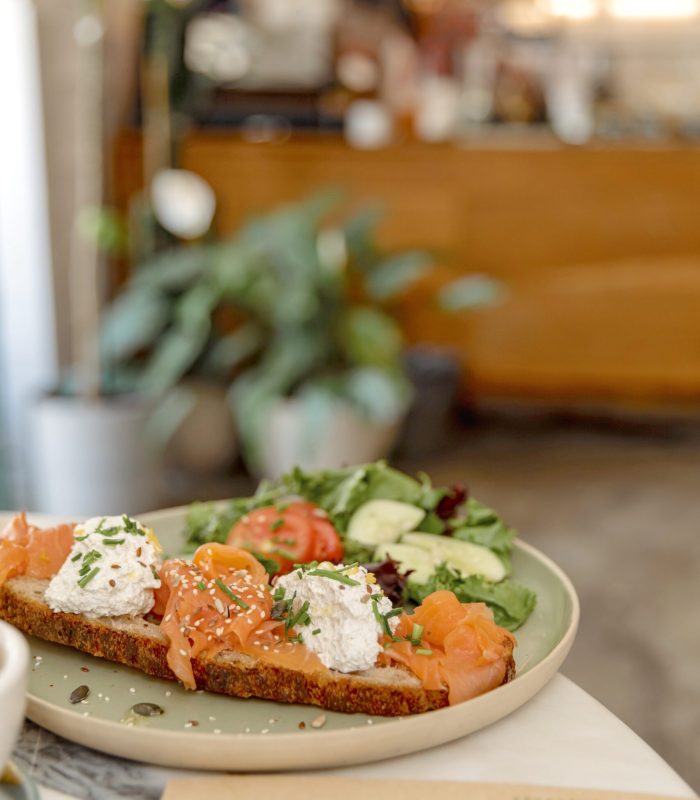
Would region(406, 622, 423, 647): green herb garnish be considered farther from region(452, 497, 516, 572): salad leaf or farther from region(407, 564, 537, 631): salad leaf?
region(452, 497, 516, 572): salad leaf

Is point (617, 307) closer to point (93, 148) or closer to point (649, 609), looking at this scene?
point (649, 609)

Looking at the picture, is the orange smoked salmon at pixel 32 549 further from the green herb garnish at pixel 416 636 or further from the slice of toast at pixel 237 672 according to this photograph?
the green herb garnish at pixel 416 636

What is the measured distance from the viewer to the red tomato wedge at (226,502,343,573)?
3.67ft

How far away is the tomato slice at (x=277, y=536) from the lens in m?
1.12

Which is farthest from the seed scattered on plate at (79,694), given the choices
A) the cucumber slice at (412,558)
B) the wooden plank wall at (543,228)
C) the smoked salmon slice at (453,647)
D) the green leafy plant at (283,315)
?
the wooden plank wall at (543,228)

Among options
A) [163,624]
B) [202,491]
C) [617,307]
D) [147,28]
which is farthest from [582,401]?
[163,624]

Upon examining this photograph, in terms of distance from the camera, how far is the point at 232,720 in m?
0.85

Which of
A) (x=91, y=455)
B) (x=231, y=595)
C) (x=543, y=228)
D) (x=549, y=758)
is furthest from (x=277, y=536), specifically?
(x=543, y=228)

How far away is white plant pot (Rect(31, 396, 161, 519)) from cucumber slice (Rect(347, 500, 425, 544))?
203 centimetres

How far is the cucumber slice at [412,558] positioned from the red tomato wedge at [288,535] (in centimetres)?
5

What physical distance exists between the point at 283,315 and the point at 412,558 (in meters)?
2.40

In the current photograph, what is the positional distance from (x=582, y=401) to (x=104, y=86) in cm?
258

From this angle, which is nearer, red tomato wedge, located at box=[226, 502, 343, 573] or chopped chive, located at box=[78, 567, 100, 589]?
chopped chive, located at box=[78, 567, 100, 589]

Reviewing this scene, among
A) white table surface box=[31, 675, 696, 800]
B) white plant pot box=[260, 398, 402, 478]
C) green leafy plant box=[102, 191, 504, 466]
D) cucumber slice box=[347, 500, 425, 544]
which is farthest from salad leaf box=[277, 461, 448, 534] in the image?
white plant pot box=[260, 398, 402, 478]
